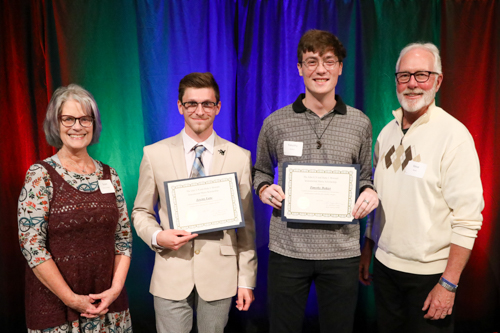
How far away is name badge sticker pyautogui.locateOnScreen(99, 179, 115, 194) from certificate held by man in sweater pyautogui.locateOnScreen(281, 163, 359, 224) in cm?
96

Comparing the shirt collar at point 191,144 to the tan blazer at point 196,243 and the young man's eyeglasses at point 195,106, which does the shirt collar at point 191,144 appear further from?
the young man's eyeglasses at point 195,106

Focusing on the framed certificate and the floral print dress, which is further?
the framed certificate

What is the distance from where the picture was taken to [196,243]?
193 centimetres

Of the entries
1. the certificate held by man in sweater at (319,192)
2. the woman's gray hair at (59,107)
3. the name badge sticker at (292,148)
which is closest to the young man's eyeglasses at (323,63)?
the name badge sticker at (292,148)

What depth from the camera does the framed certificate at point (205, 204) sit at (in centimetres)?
185

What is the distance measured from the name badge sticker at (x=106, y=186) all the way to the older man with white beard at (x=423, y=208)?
5.11ft

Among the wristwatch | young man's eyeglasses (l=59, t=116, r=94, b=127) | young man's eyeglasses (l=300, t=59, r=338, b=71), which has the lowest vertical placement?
the wristwatch

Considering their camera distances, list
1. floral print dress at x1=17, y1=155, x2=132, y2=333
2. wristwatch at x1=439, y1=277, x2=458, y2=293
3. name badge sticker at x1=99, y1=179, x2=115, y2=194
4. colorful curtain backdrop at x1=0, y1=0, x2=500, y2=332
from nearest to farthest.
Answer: floral print dress at x1=17, y1=155, x2=132, y2=333 < wristwatch at x1=439, y1=277, x2=458, y2=293 < name badge sticker at x1=99, y1=179, x2=115, y2=194 < colorful curtain backdrop at x1=0, y1=0, x2=500, y2=332

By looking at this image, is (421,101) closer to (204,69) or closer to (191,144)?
(191,144)

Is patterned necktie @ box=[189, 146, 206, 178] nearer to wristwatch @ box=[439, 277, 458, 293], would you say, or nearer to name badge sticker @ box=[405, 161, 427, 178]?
name badge sticker @ box=[405, 161, 427, 178]

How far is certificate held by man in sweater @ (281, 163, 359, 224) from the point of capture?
183cm

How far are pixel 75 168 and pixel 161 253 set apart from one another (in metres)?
0.66

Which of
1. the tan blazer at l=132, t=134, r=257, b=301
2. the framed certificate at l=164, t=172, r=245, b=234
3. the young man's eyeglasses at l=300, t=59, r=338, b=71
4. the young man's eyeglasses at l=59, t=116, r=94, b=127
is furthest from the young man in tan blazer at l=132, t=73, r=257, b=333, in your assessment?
the young man's eyeglasses at l=300, t=59, r=338, b=71

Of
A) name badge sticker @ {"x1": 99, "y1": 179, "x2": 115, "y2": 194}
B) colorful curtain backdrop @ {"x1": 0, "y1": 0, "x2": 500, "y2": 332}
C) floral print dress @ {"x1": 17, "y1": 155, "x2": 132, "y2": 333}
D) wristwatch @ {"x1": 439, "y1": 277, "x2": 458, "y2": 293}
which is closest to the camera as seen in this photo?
floral print dress @ {"x1": 17, "y1": 155, "x2": 132, "y2": 333}
